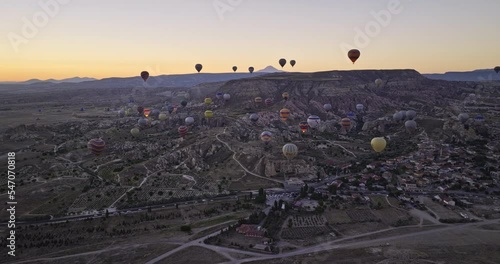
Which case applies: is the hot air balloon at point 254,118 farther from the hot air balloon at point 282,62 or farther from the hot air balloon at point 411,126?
the hot air balloon at point 411,126

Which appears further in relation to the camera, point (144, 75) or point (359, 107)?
point (359, 107)

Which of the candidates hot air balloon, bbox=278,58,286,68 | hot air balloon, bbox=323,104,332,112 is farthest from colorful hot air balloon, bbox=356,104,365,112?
hot air balloon, bbox=278,58,286,68

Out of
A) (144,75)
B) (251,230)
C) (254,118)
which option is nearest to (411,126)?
(254,118)

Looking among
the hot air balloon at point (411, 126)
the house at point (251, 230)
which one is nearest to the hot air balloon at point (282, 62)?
the hot air balloon at point (411, 126)

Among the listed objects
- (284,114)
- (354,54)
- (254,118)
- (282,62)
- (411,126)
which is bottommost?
(411,126)

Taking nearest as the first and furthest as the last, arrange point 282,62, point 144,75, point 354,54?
point 354,54 → point 144,75 → point 282,62

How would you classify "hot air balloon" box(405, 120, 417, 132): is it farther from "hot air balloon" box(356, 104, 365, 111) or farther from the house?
the house

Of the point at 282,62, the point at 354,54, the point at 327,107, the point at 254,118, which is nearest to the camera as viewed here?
the point at 354,54

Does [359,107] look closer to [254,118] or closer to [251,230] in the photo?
[254,118]

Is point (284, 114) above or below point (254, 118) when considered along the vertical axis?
above

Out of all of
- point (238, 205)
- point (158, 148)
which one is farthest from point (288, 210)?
point (158, 148)
